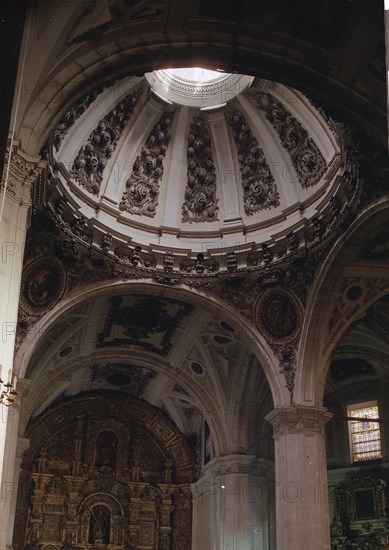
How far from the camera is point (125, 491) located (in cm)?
3062

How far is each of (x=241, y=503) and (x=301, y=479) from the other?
18.6 ft

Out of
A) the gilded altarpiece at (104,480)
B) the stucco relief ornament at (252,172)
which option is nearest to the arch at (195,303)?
the stucco relief ornament at (252,172)

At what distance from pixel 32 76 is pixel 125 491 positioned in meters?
21.2

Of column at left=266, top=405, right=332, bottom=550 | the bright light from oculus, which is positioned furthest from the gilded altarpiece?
the bright light from oculus

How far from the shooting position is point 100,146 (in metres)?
22.7

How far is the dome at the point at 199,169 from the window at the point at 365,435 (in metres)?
8.62

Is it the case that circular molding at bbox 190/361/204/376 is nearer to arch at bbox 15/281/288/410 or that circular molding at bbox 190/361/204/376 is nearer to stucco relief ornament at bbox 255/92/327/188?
arch at bbox 15/281/288/410

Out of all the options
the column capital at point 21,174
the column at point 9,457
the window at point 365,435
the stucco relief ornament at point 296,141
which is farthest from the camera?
the window at point 365,435

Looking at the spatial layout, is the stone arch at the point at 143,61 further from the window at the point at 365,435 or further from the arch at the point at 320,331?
the window at the point at 365,435

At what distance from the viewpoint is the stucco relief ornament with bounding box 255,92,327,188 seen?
22.0 m

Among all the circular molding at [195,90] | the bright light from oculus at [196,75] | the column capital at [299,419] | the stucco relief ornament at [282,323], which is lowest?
the column capital at [299,419]

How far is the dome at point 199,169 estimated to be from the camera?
21625 millimetres

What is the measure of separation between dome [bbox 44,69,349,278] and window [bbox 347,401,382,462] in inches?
340

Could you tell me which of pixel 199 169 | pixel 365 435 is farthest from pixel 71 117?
pixel 365 435
